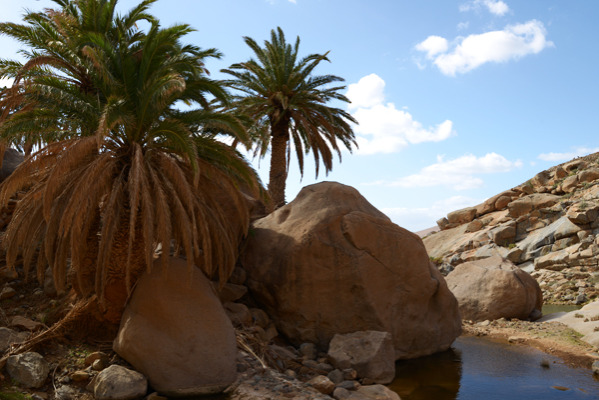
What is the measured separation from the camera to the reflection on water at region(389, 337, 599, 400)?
29.8 feet

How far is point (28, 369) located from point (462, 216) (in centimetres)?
3707

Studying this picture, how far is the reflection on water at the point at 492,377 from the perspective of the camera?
357 inches

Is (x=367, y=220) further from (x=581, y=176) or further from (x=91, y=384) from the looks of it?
(x=581, y=176)

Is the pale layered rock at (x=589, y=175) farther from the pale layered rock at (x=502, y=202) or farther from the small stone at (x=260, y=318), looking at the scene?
the small stone at (x=260, y=318)

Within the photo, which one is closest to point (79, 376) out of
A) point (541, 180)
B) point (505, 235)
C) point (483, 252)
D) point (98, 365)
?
point (98, 365)

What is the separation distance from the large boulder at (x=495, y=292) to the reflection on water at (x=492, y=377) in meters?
3.97

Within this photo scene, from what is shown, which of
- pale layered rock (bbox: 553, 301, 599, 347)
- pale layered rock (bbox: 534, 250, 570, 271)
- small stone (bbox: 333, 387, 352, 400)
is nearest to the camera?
small stone (bbox: 333, 387, 352, 400)

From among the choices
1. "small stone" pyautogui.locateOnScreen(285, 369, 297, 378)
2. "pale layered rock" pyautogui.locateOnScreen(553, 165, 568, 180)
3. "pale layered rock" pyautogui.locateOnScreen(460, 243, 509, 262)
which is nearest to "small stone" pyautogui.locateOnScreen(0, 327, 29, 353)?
"small stone" pyautogui.locateOnScreen(285, 369, 297, 378)

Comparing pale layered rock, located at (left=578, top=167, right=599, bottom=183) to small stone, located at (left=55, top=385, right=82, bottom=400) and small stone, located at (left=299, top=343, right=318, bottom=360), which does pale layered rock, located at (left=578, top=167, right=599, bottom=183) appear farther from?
small stone, located at (left=55, top=385, right=82, bottom=400)

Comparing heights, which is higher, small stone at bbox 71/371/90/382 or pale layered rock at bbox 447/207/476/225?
pale layered rock at bbox 447/207/476/225

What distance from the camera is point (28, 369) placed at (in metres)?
8.11

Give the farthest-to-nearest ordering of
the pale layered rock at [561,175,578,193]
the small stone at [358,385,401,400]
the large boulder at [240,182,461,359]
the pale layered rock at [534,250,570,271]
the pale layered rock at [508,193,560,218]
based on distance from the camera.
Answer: the pale layered rock at [561,175,578,193], the pale layered rock at [508,193,560,218], the pale layered rock at [534,250,570,271], the large boulder at [240,182,461,359], the small stone at [358,385,401,400]

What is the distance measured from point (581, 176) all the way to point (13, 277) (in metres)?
37.2

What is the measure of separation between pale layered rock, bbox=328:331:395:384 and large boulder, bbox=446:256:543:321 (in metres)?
7.76
